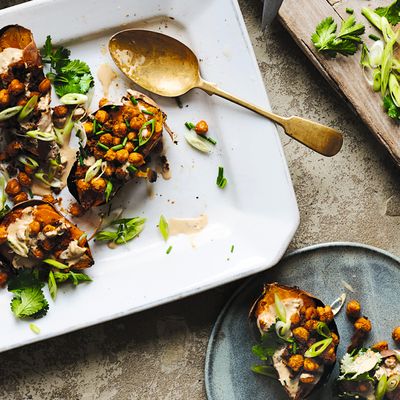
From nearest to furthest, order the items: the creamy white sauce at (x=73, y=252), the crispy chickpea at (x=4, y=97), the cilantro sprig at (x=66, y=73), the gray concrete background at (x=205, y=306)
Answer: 1. the crispy chickpea at (x=4, y=97)
2. the creamy white sauce at (x=73, y=252)
3. the cilantro sprig at (x=66, y=73)
4. the gray concrete background at (x=205, y=306)

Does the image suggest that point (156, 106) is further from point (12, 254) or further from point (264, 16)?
point (12, 254)

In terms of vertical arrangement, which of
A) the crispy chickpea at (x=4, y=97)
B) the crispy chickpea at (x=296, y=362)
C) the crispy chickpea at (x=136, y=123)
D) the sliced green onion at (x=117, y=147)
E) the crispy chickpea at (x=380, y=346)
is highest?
the crispy chickpea at (x=4, y=97)

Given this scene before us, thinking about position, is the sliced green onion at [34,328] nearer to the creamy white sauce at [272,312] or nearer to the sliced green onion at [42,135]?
the sliced green onion at [42,135]

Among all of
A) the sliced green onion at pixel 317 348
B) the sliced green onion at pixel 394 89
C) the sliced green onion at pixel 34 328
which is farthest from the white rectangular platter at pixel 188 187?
the sliced green onion at pixel 394 89

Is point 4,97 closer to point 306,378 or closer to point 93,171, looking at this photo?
point 93,171

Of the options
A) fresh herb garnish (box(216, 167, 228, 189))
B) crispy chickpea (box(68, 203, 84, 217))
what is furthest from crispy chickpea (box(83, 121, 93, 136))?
fresh herb garnish (box(216, 167, 228, 189))

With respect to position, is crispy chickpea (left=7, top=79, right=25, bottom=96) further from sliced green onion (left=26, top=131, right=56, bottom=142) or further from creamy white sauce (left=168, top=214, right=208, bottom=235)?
creamy white sauce (left=168, top=214, right=208, bottom=235)
